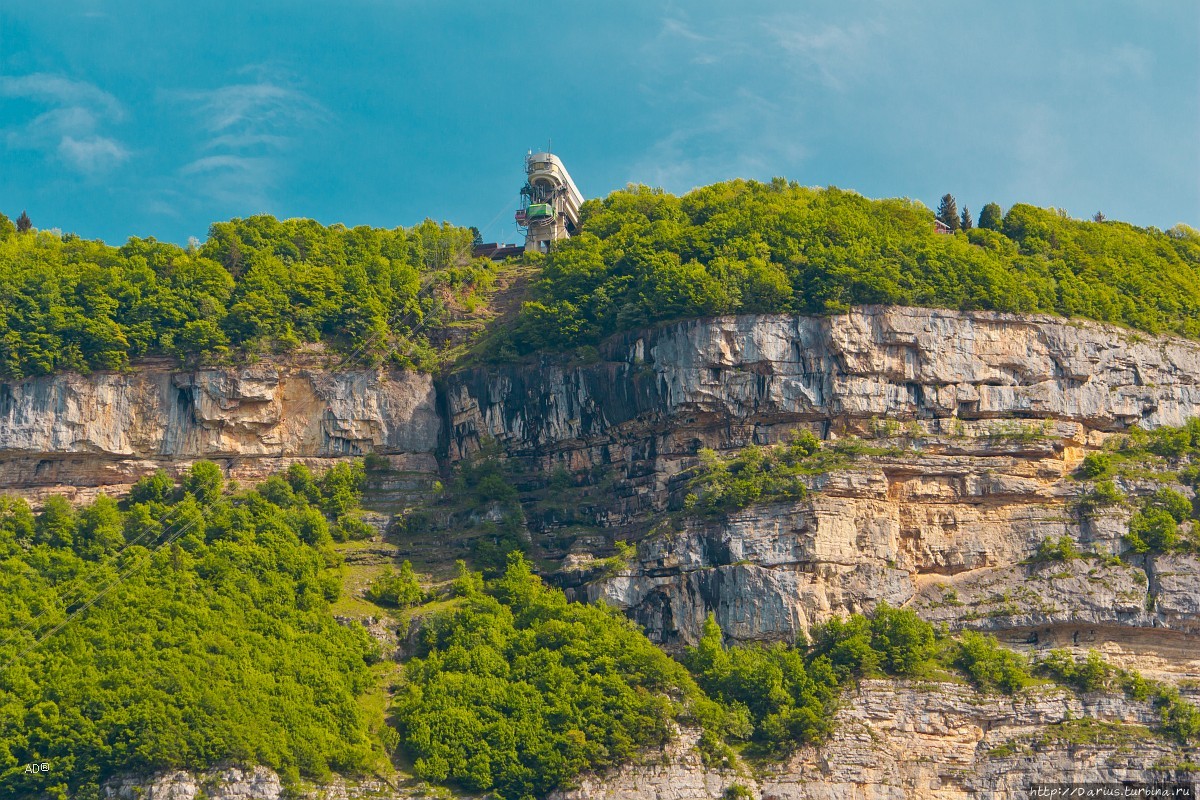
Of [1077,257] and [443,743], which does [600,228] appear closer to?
[1077,257]

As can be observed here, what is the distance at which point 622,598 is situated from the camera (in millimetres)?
71562

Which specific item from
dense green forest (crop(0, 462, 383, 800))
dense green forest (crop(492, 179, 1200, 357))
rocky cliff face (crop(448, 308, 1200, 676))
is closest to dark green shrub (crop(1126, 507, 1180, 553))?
rocky cliff face (crop(448, 308, 1200, 676))

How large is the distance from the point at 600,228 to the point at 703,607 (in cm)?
A: 2334

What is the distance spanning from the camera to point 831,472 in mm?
72500

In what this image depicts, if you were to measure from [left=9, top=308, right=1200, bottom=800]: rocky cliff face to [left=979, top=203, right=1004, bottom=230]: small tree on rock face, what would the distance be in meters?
10.4

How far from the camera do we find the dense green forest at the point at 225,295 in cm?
8075

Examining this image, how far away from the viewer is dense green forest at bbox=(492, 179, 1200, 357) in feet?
257

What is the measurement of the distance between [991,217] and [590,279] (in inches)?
749

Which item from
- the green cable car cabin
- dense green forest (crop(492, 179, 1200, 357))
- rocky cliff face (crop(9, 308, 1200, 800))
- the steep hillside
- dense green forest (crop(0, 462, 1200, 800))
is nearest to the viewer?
dense green forest (crop(0, 462, 1200, 800))

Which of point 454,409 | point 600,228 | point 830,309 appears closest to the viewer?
point 830,309

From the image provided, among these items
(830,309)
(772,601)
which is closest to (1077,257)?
(830,309)

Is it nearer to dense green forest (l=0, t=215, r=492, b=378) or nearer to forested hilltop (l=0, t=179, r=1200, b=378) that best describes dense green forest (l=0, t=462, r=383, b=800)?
dense green forest (l=0, t=215, r=492, b=378)

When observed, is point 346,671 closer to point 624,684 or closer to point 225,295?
point 624,684

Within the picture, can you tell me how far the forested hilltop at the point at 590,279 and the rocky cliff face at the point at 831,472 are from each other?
1.21m
